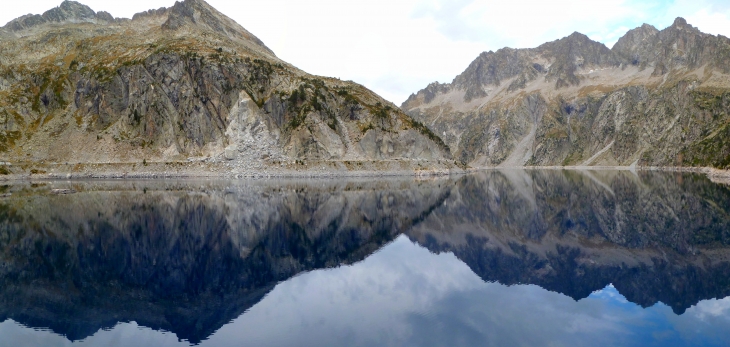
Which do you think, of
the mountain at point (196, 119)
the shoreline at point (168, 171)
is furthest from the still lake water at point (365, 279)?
the mountain at point (196, 119)

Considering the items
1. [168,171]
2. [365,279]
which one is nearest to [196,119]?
[168,171]

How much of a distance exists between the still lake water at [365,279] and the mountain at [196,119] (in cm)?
9812

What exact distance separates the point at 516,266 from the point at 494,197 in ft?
175

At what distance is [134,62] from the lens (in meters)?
176

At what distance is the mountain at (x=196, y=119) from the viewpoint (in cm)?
15388

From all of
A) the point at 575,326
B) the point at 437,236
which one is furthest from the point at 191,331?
the point at 437,236

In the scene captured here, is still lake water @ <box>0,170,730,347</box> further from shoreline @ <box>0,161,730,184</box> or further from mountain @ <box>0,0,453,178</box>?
mountain @ <box>0,0,453,178</box>

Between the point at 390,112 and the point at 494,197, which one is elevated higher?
the point at 390,112

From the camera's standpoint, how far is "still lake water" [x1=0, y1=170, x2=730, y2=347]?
20.7 metres

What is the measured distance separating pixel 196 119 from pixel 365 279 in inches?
5943

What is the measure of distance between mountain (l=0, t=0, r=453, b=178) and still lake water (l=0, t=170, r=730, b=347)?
98.1 m

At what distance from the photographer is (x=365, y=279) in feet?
99.8

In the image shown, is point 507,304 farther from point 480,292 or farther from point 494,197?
point 494,197

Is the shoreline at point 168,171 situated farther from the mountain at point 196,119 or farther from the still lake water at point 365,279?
the still lake water at point 365,279
